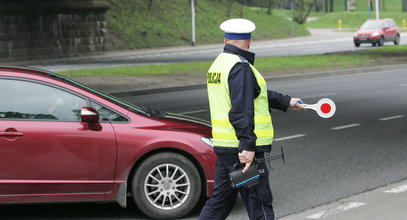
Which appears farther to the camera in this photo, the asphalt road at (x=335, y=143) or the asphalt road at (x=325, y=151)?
the asphalt road at (x=335, y=143)

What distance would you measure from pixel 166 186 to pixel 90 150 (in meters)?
0.73

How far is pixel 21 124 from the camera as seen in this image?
23.5 ft

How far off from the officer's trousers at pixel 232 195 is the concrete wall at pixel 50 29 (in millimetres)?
35151

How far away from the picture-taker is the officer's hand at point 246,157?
17.2 feet

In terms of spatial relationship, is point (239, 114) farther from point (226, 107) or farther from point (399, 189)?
point (399, 189)

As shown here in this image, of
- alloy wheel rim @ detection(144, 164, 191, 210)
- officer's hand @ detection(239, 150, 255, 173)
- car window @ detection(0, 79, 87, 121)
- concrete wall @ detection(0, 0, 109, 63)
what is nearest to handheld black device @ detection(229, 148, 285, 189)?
officer's hand @ detection(239, 150, 255, 173)

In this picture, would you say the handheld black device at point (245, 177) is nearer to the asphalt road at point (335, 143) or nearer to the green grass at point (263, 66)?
the asphalt road at point (335, 143)

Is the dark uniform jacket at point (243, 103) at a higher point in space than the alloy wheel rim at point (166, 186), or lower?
higher

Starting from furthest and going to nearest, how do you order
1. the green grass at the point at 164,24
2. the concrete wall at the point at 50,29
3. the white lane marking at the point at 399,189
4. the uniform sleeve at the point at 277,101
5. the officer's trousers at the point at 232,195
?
the green grass at the point at 164,24, the concrete wall at the point at 50,29, the white lane marking at the point at 399,189, the uniform sleeve at the point at 277,101, the officer's trousers at the point at 232,195

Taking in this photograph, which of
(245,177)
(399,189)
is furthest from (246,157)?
(399,189)

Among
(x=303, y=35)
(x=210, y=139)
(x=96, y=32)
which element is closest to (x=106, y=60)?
(x=96, y=32)

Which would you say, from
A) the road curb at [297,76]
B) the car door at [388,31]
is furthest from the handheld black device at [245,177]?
the car door at [388,31]

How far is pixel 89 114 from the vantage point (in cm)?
714


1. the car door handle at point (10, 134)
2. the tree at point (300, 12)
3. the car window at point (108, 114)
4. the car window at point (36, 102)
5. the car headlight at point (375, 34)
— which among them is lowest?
the car door handle at point (10, 134)
